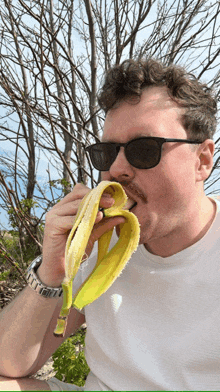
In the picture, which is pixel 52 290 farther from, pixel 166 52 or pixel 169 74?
pixel 166 52

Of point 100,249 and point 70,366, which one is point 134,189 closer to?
point 100,249

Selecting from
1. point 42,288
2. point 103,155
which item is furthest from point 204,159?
point 42,288

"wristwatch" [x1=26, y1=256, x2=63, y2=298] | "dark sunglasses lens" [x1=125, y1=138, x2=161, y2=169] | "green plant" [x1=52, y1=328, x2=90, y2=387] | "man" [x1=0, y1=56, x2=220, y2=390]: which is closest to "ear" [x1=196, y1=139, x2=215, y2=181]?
"man" [x1=0, y1=56, x2=220, y2=390]

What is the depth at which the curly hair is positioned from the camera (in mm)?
1864

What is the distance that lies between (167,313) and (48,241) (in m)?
0.73

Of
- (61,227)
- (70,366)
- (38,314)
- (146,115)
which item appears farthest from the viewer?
(70,366)

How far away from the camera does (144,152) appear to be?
1699 mm

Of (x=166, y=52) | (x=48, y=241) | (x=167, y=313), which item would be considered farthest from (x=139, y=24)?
(x=167, y=313)

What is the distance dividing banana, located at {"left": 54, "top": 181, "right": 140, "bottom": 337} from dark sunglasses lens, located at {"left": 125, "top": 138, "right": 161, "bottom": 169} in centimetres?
22

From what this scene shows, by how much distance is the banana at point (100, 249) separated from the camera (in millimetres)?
1299

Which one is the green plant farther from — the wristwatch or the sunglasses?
the sunglasses

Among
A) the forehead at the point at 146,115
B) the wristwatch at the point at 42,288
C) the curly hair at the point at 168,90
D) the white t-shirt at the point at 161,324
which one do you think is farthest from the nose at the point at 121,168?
the wristwatch at the point at 42,288

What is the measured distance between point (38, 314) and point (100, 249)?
524 mm

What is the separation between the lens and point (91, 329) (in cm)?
191
